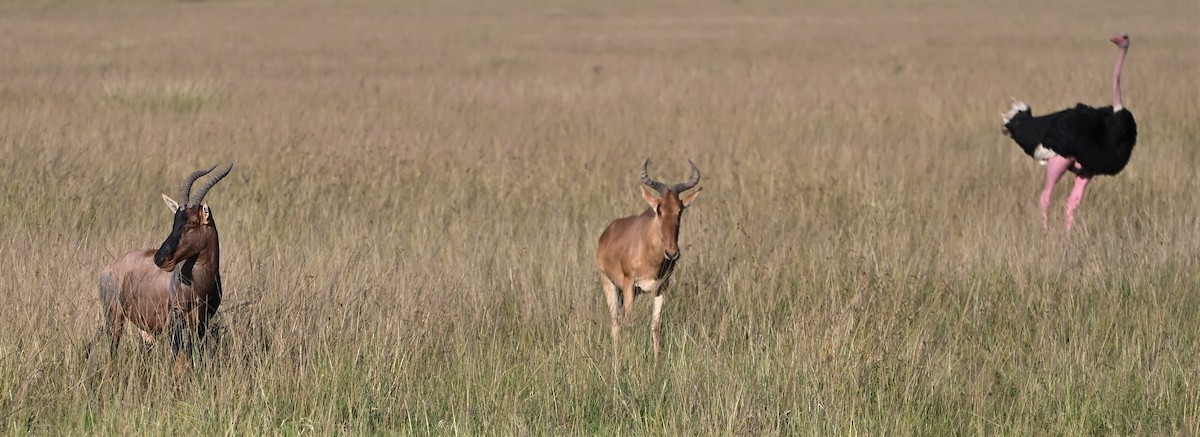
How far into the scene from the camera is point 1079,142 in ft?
28.3

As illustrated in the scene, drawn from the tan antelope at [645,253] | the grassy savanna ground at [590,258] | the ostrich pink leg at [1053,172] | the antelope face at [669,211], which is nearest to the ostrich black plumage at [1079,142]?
the ostrich pink leg at [1053,172]

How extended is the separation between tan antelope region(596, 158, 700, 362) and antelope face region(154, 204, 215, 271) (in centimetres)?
178

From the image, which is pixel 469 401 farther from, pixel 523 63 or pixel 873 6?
pixel 873 6

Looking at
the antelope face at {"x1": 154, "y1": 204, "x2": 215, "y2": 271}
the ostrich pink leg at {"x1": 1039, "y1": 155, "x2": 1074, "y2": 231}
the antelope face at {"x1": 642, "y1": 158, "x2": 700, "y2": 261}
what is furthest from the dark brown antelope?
the ostrich pink leg at {"x1": 1039, "y1": 155, "x2": 1074, "y2": 231}

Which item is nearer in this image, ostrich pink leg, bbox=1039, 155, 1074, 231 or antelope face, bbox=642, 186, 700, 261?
antelope face, bbox=642, 186, 700, 261

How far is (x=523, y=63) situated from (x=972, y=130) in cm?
1111

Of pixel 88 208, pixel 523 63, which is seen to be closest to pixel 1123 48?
pixel 88 208

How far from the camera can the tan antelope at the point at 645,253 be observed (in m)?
5.54

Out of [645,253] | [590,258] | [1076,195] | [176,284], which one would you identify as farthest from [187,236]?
[1076,195]

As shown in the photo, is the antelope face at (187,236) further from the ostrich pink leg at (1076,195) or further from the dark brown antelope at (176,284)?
the ostrich pink leg at (1076,195)

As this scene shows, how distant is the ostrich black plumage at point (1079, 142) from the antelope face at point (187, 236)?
5839 millimetres

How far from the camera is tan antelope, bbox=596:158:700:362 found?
5.54 meters

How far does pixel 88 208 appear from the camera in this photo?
7895 millimetres

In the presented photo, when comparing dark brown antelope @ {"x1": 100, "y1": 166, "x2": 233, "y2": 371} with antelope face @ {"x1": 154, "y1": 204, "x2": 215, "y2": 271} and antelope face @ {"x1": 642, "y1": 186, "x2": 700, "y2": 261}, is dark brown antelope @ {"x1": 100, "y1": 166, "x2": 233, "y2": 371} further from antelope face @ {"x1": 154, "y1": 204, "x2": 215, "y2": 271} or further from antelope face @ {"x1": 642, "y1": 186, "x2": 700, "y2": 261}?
antelope face @ {"x1": 642, "y1": 186, "x2": 700, "y2": 261}
